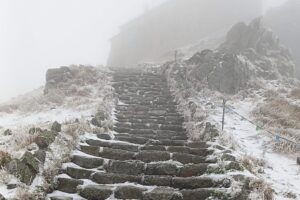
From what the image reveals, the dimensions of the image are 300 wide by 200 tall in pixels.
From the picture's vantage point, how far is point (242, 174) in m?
8.66

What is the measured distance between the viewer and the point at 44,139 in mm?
9750

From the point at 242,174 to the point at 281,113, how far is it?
29.2 feet

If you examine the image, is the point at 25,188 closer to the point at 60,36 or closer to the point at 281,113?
the point at 281,113

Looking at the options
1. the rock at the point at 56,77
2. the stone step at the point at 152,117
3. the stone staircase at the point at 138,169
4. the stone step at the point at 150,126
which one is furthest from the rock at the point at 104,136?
the rock at the point at 56,77

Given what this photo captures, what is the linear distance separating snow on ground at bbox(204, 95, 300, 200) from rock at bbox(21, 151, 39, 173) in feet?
16.2

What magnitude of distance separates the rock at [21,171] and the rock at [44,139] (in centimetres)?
130

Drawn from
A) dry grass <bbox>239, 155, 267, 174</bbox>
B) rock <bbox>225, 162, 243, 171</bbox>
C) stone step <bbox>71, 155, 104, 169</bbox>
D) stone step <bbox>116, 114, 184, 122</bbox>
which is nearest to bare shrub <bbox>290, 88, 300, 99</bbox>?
stone step <bbox>116, 114, 184, 122</bbox>

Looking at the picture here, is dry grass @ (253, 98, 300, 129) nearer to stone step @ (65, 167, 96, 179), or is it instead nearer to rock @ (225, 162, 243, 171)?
rock @ (225, 162, 243, 171)

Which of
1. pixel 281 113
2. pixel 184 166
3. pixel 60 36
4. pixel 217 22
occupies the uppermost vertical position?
pixel 60 36

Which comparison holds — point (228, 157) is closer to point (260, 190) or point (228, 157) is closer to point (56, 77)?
point (260, 190)

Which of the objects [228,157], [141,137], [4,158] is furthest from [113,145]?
[4,158]

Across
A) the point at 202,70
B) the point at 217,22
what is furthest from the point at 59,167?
the point at 217,22

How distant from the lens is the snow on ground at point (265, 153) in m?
9.45

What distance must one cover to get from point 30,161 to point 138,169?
248cm
